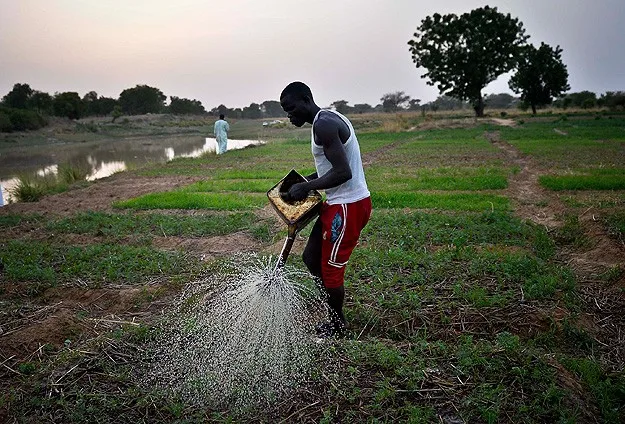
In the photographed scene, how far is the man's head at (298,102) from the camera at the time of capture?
3.34 m

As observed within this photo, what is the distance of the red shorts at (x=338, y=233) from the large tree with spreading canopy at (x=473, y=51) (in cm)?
4968

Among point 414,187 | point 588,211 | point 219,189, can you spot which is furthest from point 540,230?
point 219,189

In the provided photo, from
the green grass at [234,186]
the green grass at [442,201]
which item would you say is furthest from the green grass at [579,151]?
the green grass at [234,186]

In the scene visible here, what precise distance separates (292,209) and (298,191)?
0.20 meters

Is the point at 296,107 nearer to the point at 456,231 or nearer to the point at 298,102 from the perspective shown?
the point at 298,102

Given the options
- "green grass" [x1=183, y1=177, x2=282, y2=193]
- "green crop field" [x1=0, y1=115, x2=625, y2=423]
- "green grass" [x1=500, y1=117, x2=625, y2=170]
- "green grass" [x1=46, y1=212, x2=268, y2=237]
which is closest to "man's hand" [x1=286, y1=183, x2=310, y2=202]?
"green crop field" [x1=0, y1=115, x2=625, y2=423]

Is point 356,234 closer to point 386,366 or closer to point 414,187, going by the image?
point 386,366

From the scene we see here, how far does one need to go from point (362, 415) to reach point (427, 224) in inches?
182

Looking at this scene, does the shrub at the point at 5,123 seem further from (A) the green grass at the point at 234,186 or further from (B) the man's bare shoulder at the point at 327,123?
(B) the man's bare shoulder at the point at 327,123

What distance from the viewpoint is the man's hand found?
130 inches

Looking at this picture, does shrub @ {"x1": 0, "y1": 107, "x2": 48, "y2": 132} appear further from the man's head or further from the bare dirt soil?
the man's head

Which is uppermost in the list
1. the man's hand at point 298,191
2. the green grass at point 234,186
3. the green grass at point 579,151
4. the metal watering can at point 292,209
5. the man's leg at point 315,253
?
the man's hand at point 298,191

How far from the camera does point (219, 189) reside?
1177 centimetres

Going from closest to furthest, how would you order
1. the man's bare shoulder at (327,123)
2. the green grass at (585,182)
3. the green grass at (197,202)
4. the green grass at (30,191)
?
the man's bare shoulder at (327,123)
the green grass at (197,202)
the green grass at (585,182)
the green grass at (30,191)
